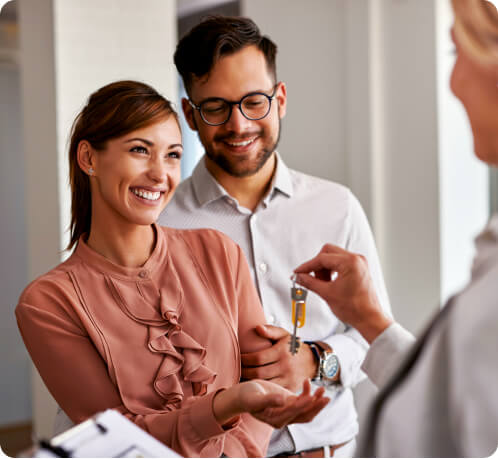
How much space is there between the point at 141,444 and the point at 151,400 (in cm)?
27

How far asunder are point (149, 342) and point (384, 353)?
413 millimetres

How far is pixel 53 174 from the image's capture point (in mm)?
2645

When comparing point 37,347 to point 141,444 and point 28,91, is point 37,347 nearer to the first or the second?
point 141,444

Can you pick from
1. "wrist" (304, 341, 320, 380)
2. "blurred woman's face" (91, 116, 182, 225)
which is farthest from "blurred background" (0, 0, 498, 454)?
"blurred woman's face" (91, 116, 182, 225)

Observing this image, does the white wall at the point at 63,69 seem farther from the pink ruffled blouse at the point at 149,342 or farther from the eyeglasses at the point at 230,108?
the pink ruffled blouse at the point at 149,342

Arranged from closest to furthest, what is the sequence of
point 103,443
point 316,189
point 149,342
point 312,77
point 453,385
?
point 453,385, point 103,443, point 149,342, point 316,189, point 312,77

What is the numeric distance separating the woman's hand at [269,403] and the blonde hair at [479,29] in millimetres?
539

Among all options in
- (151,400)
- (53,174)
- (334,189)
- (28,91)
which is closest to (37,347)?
(151,400)

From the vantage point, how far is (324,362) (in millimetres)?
1388

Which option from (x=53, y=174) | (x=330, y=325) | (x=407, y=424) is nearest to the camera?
(x=407, y=424)

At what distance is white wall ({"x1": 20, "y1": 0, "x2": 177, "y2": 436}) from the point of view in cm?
258

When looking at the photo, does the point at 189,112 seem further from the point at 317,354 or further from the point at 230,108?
the point at 317,354

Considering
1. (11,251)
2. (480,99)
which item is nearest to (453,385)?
(480,99)

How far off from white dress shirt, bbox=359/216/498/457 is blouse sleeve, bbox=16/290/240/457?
0.42 meters
